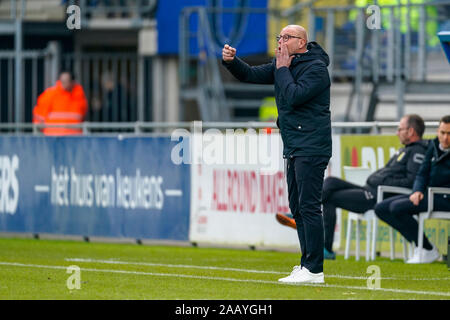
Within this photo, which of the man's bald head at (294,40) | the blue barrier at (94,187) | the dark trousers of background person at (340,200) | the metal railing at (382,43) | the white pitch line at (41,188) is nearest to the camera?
the man's bald head at (294,40)

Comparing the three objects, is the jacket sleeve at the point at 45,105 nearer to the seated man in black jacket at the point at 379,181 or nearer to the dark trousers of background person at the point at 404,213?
the seated man in black jacket at the point at 379,181

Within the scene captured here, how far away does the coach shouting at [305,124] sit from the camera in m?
10.3

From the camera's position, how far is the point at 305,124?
10.3 metres

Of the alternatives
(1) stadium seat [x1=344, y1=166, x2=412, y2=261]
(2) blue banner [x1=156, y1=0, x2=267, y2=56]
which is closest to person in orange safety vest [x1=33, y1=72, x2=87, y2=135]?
(2) blue banner [x1=156, y1=0, x2=267, y2=56]

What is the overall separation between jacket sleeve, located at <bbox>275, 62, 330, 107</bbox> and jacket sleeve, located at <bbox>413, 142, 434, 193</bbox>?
315cm

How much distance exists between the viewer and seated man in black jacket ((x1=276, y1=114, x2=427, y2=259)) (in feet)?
45.0

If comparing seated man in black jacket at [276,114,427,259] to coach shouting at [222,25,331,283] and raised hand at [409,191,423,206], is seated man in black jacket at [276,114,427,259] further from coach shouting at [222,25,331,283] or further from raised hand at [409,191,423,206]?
coach shouting at [222,25,331,283]

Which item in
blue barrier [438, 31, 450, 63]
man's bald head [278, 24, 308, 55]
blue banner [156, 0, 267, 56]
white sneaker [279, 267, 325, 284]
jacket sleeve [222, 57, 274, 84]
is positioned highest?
blue banner [156, 0, 267, 56]

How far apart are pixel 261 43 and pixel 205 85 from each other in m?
2.42

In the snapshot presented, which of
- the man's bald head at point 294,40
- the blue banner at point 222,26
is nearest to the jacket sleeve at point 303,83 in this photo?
the man's bald head at point 294,40

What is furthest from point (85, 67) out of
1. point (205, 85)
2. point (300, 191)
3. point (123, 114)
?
point (300, 191)

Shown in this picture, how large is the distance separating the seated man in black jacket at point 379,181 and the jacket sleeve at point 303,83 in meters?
3.49

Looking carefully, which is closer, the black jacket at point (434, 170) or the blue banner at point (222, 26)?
the black jacket at point (434, 170)

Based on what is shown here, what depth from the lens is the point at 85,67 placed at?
23.8 metres
